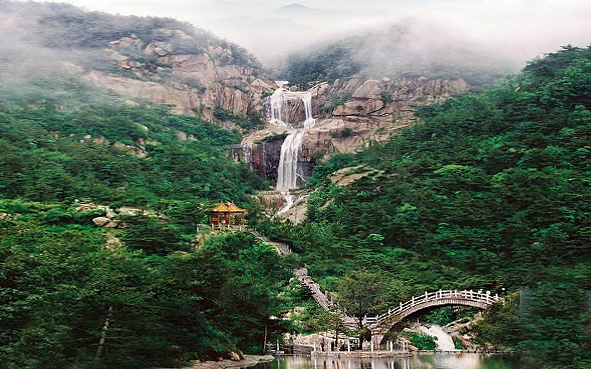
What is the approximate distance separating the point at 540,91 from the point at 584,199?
16.6 metres

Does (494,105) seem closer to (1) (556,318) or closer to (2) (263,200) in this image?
(2) (263,200)

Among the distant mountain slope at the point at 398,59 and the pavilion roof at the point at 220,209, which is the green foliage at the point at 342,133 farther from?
the pavilion roof at the point at 220,209

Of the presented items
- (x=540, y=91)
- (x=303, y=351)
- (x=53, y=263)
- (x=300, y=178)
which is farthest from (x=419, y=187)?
(x=53, y=263)

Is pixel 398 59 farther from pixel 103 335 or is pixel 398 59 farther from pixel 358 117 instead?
pixel 103 335

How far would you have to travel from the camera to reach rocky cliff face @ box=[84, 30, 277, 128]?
74875 mm

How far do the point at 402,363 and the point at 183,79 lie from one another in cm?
5377

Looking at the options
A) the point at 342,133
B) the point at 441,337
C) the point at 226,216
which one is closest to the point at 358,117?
the point at 342,133

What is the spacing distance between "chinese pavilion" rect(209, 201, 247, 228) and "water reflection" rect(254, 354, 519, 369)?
15872 millimetres

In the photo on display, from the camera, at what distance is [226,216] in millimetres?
49000

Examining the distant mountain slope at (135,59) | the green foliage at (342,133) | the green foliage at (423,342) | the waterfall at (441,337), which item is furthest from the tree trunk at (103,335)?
the green foliage at (342,133)

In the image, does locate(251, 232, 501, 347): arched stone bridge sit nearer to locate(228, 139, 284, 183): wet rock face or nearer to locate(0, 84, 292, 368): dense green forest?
locate(0, 84, 292, 368): dense green forest

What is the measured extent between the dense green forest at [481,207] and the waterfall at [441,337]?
148 inches

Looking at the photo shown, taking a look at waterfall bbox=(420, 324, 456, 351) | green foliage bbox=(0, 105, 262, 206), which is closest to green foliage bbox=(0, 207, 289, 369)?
green foliage bbox=(0, 105, 262, 206)

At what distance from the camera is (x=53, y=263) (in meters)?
20.6
